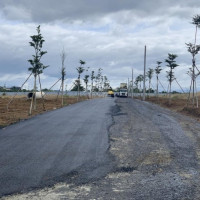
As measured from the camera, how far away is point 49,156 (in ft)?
29.3

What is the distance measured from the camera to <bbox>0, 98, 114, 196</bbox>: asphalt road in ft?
22.6

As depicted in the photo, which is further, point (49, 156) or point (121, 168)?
point (49, 156)

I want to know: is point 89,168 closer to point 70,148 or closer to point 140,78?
point 70,148

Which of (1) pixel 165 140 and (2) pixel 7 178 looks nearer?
(2) pixel 7 178

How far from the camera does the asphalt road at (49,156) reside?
6891mm

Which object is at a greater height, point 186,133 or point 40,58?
point 40,58

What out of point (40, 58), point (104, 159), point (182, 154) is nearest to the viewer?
point (104, 159)

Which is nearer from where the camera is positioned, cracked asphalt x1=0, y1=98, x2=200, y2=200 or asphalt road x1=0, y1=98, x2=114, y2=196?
cracked asphalt x1=0, y1=98, x2=200, y2=200

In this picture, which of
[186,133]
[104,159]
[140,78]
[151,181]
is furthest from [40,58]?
[140,78]

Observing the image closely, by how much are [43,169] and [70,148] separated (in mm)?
2489

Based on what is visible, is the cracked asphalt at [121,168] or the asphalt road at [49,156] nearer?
the cracked asphalt at [121,168]

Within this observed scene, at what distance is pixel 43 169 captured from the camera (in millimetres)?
7617

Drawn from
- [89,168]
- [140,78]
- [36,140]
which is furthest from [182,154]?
[140,78]

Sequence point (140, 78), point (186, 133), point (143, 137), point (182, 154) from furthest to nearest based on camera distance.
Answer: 1. point (140, 78)
2. point (186, 133)
3. point (143, 137)
4. point (182, 154)
